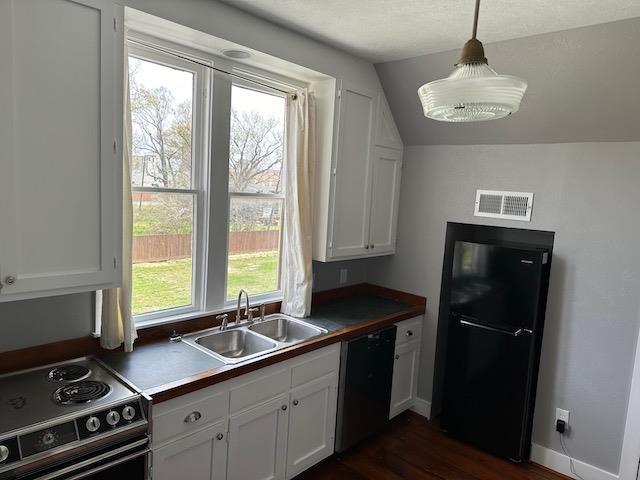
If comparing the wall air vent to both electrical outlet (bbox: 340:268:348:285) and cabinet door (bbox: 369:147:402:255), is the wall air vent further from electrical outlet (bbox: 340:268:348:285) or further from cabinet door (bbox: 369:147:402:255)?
electrical outlet (bbox: 340:268:348:285)

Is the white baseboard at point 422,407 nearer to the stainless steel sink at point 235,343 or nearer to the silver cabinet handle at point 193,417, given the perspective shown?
the stainless steel sink at point 235,343

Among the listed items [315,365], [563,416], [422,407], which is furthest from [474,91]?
[422,407]

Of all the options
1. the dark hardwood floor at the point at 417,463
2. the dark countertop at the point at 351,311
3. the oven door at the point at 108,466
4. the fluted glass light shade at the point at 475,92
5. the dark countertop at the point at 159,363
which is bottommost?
the dark hardwood floor at the point at 417,463

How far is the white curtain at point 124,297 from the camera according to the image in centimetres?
207

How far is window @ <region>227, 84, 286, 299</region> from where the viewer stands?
9.14ft

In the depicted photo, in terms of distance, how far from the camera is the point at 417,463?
115 inches

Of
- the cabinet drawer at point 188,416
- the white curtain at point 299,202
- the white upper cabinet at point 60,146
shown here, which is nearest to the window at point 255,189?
the white curtain at point 299,202

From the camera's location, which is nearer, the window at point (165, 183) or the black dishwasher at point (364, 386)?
the window at point (165, 183)

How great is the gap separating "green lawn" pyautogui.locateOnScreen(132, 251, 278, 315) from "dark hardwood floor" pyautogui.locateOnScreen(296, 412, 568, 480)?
1.23 metres

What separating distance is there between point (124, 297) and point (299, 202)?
124cm

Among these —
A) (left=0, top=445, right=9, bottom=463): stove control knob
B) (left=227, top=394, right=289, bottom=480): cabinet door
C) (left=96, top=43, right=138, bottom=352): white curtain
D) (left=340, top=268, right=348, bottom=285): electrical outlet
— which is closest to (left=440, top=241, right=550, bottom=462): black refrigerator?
(left=340, top=268, right=348, bottom=285): electrical outlet

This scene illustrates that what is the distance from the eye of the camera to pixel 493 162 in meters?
3.16

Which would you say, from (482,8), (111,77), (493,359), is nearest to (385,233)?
(493,359)

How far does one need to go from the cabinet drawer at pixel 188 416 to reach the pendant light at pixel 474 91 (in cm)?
156
